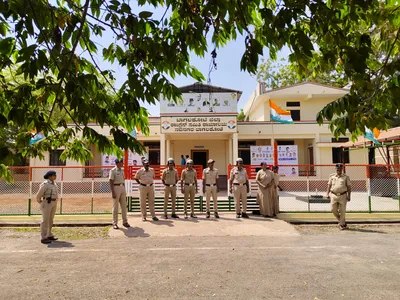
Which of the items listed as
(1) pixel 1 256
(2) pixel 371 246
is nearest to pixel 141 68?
(1) pixel 1 256

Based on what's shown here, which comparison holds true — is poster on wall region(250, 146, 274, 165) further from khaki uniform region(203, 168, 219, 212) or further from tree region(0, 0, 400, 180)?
tree region(0, 0, 400, 180)

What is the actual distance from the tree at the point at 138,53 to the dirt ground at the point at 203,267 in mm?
2192

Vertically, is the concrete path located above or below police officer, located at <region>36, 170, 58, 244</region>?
below

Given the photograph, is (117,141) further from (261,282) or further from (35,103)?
(261,282)

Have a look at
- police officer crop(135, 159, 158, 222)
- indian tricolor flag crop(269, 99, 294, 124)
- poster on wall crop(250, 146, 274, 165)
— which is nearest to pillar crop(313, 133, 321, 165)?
indian tricolor flag crop(269, 99, 294, 124)

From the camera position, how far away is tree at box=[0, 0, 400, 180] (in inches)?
88.7

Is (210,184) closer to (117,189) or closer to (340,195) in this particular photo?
(117,189)

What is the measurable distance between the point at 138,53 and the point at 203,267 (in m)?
3.67

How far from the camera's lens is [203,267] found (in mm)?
5035

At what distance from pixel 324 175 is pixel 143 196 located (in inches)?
507

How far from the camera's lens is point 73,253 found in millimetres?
5938

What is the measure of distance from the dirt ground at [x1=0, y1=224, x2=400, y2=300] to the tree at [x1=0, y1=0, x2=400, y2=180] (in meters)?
2.19

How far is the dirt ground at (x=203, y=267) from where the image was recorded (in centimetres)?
405

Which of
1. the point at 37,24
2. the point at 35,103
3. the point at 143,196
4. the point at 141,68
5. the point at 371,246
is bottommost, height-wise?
the point at 371,246
